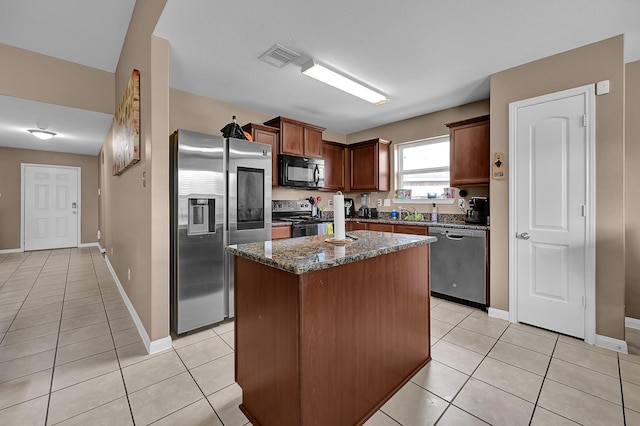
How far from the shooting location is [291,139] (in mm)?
4043

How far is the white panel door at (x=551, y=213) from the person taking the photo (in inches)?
94.7

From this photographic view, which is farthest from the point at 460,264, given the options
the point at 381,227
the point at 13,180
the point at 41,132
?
the point at 13,180

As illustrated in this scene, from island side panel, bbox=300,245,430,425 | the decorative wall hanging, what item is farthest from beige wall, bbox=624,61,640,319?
the decorative wall hanging

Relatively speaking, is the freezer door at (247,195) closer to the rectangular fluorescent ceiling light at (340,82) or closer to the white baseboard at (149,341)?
the white baseboard at (149,341)

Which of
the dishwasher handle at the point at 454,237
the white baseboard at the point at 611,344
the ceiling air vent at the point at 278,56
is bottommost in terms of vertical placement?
the white baseboard at the point at 611,344

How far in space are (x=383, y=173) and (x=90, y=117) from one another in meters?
4.37

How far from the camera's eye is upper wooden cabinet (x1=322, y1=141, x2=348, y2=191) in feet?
15.6

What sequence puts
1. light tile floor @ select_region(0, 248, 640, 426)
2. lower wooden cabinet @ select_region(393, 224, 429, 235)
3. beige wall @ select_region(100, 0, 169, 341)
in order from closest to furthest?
1. light tile floor @ select_region(0, 248, 640, 426)
2. beige wall @ select_region(100, 0, 169, 341)
3. lower wooden cabinet @ select_region(393, 224, 429, 235)

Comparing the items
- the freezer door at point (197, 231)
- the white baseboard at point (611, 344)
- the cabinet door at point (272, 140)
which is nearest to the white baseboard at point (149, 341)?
the freezer door at point (197, 231)

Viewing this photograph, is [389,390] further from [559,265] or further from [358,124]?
[358,124]

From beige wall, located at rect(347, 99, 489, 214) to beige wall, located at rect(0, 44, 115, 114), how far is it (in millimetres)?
3977

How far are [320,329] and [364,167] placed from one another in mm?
3795

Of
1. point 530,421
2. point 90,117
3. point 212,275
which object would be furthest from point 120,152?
point 530,421

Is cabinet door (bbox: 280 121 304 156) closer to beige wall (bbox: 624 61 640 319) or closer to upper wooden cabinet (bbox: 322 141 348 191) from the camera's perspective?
upper wooden cabinet (bbox: 322 141 348 191)
